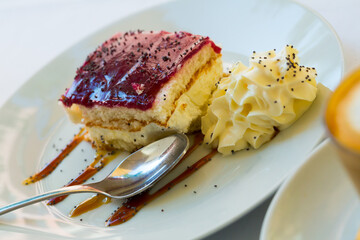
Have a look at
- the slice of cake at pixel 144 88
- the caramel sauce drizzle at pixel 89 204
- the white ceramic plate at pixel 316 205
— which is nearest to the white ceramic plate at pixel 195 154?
the caramel sauce drizzle at pixel 89 204

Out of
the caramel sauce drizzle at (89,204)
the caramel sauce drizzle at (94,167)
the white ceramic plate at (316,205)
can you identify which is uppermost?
the white ceramic plate at (316,205)

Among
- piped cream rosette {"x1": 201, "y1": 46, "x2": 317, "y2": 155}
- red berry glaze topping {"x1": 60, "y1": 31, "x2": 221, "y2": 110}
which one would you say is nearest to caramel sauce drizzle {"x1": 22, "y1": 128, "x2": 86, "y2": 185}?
red berry glaze topping {"x1": 60, "y1": 31, "x2": 221, "y2": 110}

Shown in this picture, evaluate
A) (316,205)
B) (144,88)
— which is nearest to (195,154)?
(144,88)

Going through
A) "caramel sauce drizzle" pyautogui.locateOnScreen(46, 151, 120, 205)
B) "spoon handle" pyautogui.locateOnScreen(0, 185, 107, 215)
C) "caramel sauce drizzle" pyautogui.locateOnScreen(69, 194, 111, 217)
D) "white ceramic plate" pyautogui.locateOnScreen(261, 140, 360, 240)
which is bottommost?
"caramel sauce drizzle" pyautogui.locateOnScreen(69, 194, 111, 217)

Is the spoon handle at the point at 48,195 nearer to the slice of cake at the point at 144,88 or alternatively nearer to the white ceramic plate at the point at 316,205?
the slice of cake at the point at 144,88

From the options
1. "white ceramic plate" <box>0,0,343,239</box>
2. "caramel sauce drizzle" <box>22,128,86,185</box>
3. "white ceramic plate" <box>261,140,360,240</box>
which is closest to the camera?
"white ceramic plate" <box>261,140,360,240</box>

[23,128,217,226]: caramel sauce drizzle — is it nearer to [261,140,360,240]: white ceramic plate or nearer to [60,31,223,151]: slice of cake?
[60,31,223,151]: slice of cake
